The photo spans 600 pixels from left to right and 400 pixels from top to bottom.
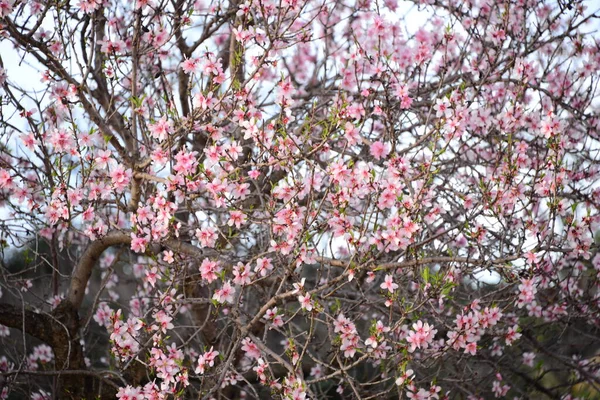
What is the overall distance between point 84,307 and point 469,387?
3608 mm

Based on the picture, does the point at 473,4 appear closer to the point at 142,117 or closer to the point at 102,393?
the point at 142,117

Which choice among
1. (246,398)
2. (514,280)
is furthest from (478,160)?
(246,398)

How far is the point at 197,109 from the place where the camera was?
3.13 meters

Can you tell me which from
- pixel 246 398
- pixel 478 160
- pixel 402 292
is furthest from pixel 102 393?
pixel 478 160

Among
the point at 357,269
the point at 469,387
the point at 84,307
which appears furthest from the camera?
the point at 84,307

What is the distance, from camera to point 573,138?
181 inches

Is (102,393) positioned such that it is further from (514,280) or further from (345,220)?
(514,280)

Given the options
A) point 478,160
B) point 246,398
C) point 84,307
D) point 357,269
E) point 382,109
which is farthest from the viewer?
point 84,307

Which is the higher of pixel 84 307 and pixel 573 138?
pixel 573 138

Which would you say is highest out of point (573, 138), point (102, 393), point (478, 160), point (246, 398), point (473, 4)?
point (473, 4)

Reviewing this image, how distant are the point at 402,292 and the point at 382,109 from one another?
0.98 metres

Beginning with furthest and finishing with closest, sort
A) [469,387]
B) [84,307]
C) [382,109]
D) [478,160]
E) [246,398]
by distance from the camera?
[84,307] < [246,398] < [469,387] < [478,160] < [382,109]

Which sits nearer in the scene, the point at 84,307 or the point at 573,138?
the point at 573,138

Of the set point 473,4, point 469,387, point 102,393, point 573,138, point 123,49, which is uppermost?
point 473,4
